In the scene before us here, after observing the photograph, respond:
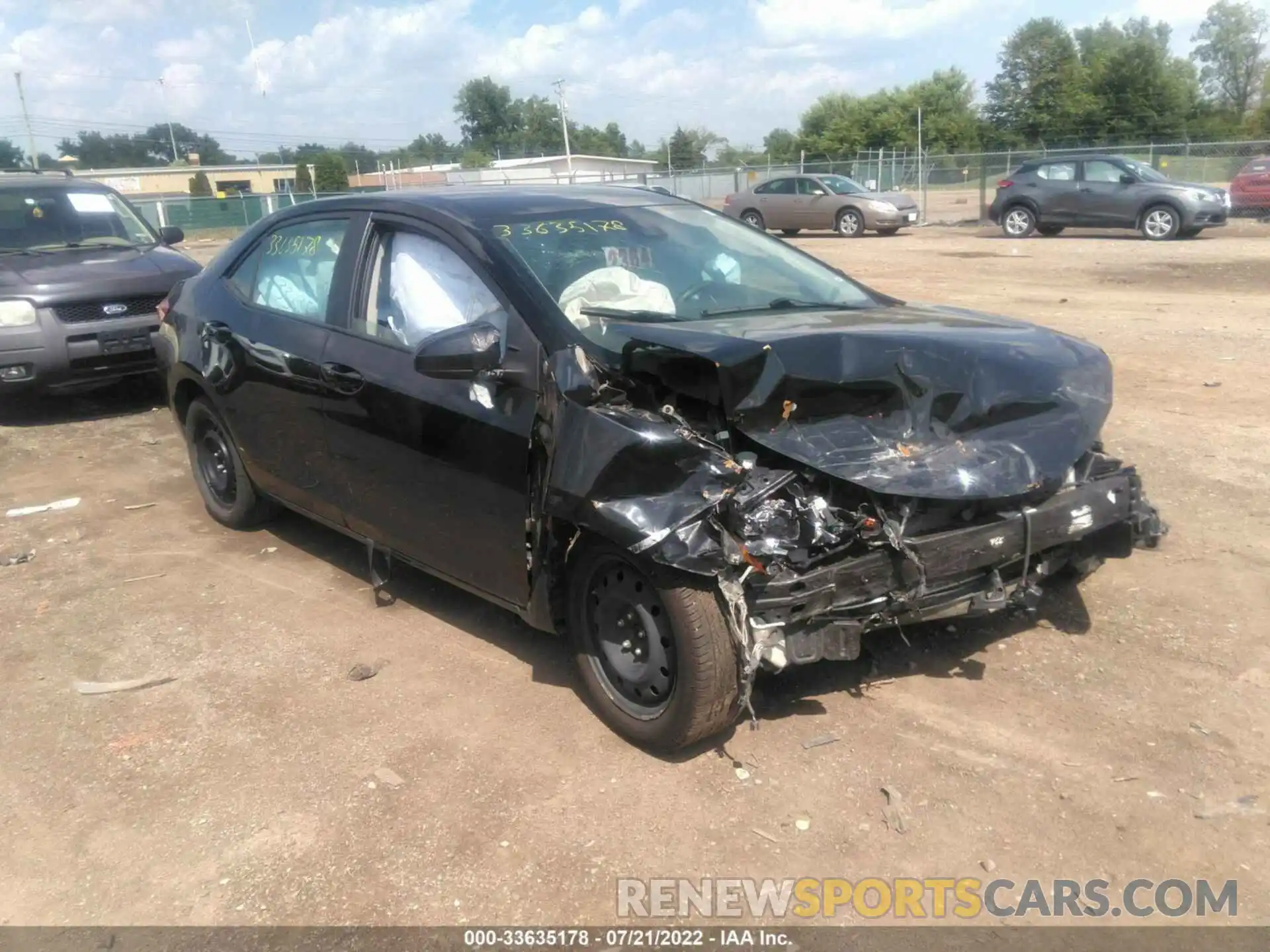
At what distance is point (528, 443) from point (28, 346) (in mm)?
5893

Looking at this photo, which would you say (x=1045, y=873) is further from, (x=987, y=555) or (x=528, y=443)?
(x=528, y=443)

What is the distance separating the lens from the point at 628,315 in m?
3.73

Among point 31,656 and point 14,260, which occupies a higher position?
point 14,260

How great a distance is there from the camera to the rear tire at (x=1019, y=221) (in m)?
21.7

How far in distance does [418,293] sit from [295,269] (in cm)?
104

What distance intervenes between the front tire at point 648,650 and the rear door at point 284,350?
1575 mm

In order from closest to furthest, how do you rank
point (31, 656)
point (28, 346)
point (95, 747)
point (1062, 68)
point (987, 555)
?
point (987, 555)
point (95, 747)
point (31, 656)
point (28, 346)
point (1062, 68)

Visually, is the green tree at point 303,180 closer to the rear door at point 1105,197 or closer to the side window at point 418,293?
the rear door at point 1105,197

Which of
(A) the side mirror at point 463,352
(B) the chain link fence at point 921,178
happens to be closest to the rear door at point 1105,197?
(B) the chain link fence at point 921,178

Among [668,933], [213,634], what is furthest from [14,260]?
[668,933]

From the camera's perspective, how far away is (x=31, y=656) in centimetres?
436

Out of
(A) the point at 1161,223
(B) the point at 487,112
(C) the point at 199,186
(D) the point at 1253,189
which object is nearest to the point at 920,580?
(A) the point at 1161,223

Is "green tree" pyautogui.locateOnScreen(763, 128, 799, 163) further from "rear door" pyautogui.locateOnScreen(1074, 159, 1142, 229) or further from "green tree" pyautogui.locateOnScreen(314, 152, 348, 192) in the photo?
"rear door" pyautogui.locateOnScreen(1074, 159, 1142, 229)

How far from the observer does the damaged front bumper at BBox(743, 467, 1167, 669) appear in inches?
123
